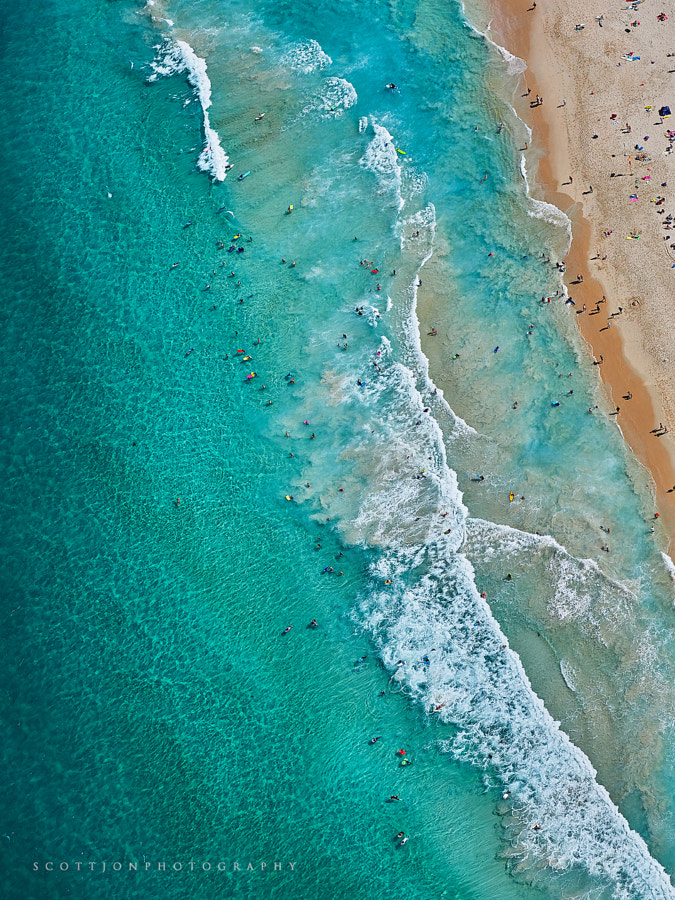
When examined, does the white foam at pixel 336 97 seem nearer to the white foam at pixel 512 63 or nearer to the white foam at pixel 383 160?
the white foam at pixel 383 160

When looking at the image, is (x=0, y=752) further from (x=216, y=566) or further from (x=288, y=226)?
(x=288, y=226)

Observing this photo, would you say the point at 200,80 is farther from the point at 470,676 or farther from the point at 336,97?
the point at 470,676

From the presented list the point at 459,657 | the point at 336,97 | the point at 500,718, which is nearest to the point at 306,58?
the point at 336,97

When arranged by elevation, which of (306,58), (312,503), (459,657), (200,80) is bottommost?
(459,657)

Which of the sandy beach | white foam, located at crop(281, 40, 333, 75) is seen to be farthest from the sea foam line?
white foam, located at crop(281, 40, 333, 75)

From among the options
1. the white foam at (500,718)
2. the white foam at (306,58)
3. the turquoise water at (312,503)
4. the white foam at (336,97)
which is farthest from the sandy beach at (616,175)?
the white foam at (306,58)

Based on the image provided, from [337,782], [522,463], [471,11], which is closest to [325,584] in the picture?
[337,782]
